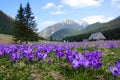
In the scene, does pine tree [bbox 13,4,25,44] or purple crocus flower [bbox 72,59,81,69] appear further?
pine tree [bbox 13,4,25,44]

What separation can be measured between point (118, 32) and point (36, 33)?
68.5m

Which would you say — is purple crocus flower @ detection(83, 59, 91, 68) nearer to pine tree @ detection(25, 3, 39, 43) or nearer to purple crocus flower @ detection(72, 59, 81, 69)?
purple crocus flower @ detection(72, 59, 81, 69)

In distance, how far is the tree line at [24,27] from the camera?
66812mm

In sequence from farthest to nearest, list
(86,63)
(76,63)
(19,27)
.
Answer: (19,27)
(76,63)
(86,63)

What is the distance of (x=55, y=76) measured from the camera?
267 inches

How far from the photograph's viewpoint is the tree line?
6681cm

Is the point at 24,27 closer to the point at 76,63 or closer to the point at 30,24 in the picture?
the point at 30,24

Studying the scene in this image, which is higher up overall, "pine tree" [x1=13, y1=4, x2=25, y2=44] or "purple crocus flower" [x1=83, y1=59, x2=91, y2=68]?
"pine tree" [x1=13, y1=4, x2=25, y2=44]

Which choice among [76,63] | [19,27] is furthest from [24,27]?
[76,63]

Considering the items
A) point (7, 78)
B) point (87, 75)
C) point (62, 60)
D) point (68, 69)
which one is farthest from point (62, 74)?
point (62, 60)

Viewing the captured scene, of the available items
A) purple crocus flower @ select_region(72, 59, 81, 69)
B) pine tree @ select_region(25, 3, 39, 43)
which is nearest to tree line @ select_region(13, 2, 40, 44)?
pine tree @ select_region(25, 3, 39, 43)

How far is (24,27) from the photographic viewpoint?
67.9 m

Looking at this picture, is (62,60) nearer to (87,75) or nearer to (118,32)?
(87,75)

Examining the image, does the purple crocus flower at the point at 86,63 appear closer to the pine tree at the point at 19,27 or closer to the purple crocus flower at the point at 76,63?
the purple crocus flower at the point at 76,63
